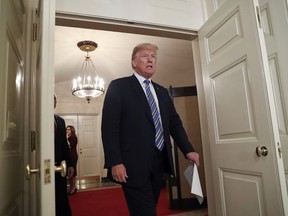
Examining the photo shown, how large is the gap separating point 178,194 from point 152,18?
2.61m

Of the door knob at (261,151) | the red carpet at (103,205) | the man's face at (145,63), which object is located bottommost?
the red carpet at (103,205)

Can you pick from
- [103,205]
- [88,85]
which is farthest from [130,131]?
[88,85]

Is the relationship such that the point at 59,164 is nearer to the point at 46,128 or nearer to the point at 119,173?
the point at 119,173

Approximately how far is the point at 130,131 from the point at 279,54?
1181mm

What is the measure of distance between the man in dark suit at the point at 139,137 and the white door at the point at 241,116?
0.30 m

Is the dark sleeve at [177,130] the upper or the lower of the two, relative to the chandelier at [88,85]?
lower

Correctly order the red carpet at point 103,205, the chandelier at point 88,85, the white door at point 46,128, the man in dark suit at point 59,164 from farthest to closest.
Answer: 1. the chandelier at point 88,85
2. the red carpet at point 103,205
3. the man in dark suit at point 59,164
4. the white door at point 46,128

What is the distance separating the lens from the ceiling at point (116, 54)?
3.98 m

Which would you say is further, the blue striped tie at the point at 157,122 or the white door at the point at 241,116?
the blue striped tie at the point at 157,122

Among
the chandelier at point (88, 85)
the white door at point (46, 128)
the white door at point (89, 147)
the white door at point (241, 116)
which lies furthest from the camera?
the white door at point (89, 147)

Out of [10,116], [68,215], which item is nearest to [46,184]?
[10,116]

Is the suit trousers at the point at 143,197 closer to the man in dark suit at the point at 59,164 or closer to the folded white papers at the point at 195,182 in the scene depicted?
the folded white papers at the point at 195,182

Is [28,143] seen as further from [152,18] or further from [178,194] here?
[178,194]

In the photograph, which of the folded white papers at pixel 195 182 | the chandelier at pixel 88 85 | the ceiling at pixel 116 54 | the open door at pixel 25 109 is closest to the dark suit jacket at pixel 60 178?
the open door at pixel 25 109
